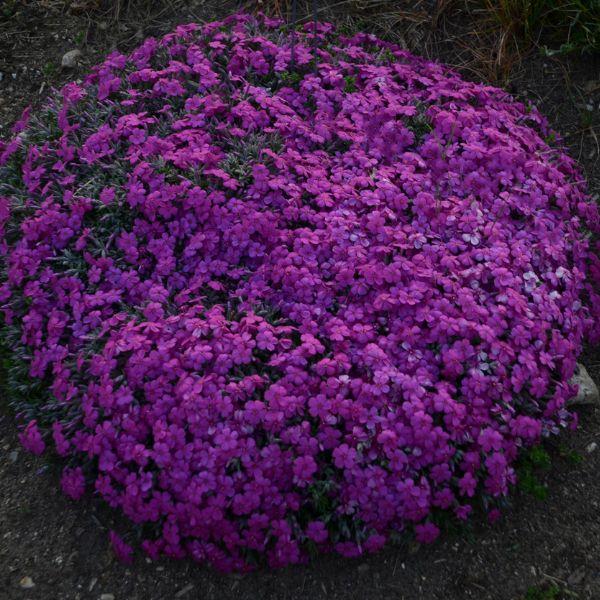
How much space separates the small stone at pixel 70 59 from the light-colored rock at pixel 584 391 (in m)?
3.89

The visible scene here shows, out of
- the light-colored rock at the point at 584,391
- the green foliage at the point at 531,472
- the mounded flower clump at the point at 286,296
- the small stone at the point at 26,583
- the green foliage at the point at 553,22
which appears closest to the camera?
the mounded flower clump at the point at 286,296

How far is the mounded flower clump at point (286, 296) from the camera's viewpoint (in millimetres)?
2691

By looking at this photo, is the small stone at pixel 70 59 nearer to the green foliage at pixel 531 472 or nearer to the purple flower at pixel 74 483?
the purple flower at pixel 74 483

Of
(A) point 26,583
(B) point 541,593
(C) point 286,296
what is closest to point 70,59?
(C) point 286,296

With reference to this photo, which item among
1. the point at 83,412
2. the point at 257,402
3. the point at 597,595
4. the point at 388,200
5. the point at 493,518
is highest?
the point at 388,200

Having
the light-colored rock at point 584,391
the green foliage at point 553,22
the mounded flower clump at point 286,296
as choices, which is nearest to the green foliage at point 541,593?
the mounded flower clump at point 286,296

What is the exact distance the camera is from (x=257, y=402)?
2678mm

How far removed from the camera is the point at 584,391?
10.6ft

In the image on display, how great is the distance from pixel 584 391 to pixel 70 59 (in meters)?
3.98

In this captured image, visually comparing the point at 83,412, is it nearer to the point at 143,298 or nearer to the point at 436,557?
the point at 143,298

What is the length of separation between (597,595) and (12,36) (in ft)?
16.8

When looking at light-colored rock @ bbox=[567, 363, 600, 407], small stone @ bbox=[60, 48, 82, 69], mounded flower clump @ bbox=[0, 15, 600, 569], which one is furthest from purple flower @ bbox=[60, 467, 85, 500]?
small stone @ bbox=[60, 48, 82, 69]

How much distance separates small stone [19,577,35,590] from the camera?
2.82m

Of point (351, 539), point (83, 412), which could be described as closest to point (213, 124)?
point (83, 412)
